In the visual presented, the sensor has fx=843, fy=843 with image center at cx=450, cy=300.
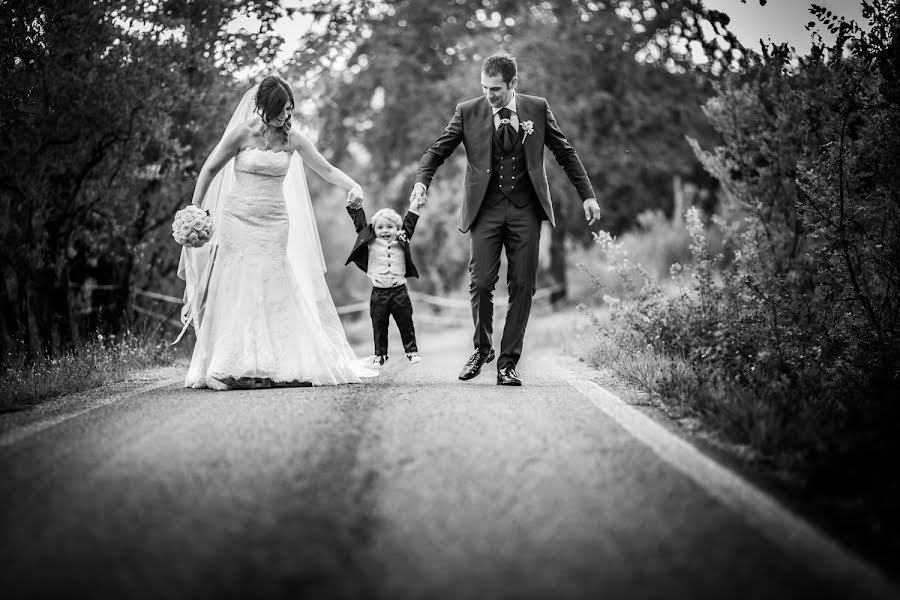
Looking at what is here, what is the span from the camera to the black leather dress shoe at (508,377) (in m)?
6.88

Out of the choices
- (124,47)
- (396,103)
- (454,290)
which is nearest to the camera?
(124,47)

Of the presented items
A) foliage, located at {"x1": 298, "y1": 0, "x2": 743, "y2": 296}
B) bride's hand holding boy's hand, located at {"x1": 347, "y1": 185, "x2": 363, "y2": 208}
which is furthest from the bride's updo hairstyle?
foliage, located at {"x1": 298, "y1": 0, "x2": 743, "y2": 296}

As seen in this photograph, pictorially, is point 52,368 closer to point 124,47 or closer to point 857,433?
point 124,47

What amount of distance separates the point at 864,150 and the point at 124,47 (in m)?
7.45

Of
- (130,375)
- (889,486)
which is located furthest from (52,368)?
(889,486)

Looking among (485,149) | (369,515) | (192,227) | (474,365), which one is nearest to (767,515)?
(369,515)

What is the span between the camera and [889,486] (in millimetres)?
3607

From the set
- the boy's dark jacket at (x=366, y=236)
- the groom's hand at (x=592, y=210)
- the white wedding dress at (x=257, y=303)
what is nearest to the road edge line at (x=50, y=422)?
the white wedding dress at (x=257, y=303)

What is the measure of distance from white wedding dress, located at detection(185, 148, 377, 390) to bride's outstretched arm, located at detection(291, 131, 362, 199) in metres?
0.14

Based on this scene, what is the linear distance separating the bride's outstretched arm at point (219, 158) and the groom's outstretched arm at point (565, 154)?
104 inches

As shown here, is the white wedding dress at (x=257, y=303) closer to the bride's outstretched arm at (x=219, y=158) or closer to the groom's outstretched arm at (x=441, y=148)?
the bride's outstretched arm at (x=219, y=158)

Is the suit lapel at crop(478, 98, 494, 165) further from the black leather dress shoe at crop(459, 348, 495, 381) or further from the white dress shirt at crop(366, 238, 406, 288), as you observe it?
the white dress shirt at crop(366, 238, 406, 288)

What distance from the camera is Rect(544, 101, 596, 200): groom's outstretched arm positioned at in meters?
7.33

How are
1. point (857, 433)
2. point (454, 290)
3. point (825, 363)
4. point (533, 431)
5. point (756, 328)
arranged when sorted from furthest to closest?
point (454, 290) < point (756, 328) < point (825, 363) < point (533, 431) < point (857, 433)
